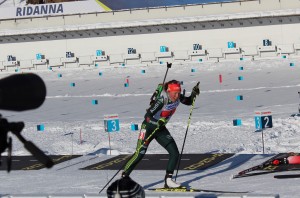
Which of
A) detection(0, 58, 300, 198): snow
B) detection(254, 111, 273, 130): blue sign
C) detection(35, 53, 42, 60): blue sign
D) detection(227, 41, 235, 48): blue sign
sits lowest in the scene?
detection(0, 58, 300, 198): snow

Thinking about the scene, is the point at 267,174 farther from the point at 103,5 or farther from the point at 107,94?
the point at 103,5

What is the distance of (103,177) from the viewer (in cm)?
→ 1398

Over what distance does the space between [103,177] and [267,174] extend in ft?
10.0

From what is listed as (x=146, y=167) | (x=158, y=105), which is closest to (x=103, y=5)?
(x=146, y=167)

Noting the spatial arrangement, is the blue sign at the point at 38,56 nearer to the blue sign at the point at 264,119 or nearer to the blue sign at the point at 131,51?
the blue sign at the point at 131,51

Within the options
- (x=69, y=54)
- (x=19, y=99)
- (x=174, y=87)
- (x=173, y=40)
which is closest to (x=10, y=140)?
(x=19, y=99)

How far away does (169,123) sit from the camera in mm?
26141

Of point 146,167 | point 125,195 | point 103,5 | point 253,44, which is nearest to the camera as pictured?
point 125,195

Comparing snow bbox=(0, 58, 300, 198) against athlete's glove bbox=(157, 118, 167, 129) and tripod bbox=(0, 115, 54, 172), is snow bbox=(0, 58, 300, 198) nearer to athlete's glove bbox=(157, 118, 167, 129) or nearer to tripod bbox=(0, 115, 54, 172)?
tripod bbox=(0, 115, 54, 172)

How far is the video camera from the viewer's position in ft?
6.61

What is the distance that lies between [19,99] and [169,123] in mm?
24157

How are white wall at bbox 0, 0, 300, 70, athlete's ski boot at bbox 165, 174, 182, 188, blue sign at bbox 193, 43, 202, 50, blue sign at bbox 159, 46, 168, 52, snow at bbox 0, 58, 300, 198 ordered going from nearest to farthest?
athlete's ski boot at bbox 165, 174, 182, 188, snow at bbox 0, 58, 300, 198, white wall at bbox 0, 0, 300, 70, blue sign at bbox 193, 43, 202, 50, blue sign at bbox 159, 46, 168, 52

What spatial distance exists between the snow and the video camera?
0.81ft

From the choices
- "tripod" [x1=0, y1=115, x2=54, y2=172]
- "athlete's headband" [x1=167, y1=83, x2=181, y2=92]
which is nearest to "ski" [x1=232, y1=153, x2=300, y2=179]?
"athlete's headband" [x1=167, y1=83, x2=181, y2=92]
